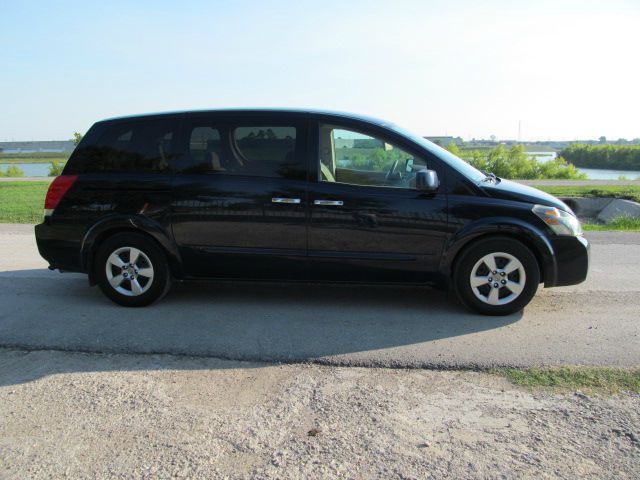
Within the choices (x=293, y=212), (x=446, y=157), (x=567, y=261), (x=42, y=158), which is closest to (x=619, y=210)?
(x=567, y=261)

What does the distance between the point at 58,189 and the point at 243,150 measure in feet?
6.34

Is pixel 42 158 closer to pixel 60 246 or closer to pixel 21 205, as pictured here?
pixel 21 205

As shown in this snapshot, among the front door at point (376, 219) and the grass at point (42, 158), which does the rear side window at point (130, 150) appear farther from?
the grass at point (42, 158)

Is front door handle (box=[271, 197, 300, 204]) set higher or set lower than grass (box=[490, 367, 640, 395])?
higher

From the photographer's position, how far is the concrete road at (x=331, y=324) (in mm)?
4148

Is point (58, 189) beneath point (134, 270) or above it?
above

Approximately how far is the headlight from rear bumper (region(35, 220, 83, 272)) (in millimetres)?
4478

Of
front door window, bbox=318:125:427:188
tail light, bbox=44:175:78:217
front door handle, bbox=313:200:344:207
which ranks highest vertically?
front door window, bbox=318:125:427:188

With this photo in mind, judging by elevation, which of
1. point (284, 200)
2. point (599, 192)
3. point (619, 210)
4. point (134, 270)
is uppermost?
point (284, 200)

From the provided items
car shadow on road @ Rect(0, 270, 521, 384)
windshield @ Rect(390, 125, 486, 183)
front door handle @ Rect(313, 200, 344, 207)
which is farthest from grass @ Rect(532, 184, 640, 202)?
front door handle @ Rect(313, 200, 344, 207)

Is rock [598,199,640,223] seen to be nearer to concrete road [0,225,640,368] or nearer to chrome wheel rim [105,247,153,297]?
concrete road [0,225,640,368]

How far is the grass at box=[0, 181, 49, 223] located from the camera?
38.7 ft

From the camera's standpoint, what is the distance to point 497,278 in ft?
16.4

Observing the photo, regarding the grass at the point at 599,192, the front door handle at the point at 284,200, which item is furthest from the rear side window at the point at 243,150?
the grass at the point at 599,192
